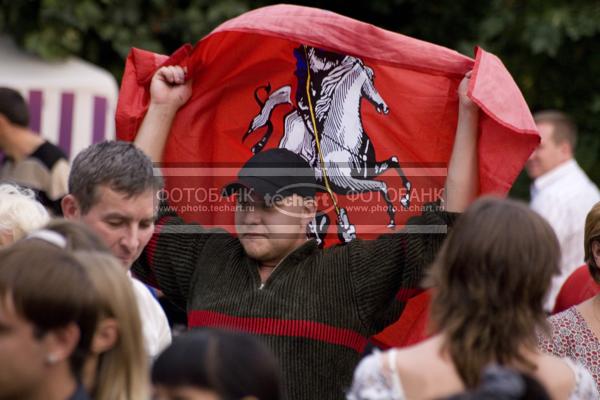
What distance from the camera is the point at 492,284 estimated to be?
2.90 m

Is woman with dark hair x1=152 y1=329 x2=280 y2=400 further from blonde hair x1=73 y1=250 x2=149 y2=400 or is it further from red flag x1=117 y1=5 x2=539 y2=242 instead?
red flag x1=117 y1=5 x2=539 y2=242

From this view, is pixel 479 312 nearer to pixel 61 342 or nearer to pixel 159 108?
pixel 61 342

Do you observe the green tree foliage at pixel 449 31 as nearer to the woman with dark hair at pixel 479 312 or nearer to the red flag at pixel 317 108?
the red flag at pixel 317 108

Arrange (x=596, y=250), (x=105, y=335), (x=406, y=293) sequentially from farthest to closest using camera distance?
(x=596, y=250)
(x=406, y=293)
(x=105, y=335)

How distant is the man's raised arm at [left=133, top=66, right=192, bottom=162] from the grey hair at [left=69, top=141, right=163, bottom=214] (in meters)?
0.54

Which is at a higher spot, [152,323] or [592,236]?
[592,236]

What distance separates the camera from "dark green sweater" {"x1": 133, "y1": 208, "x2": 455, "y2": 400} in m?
3.81

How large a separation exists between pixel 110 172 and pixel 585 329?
63.1 inches

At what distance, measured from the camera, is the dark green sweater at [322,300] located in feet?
12.5

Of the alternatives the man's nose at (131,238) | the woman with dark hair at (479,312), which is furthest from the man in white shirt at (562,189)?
the woman with dark hair at (479,312)

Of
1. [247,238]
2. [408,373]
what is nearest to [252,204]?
[247,238]

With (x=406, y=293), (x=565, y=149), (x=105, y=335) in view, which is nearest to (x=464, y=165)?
(x=406, y=293)

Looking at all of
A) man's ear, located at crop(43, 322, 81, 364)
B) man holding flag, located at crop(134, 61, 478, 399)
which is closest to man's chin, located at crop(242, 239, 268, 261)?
man holding flag, located at crop(134, 61, 478, 399)

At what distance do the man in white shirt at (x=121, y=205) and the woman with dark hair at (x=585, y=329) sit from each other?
1.26 metres
